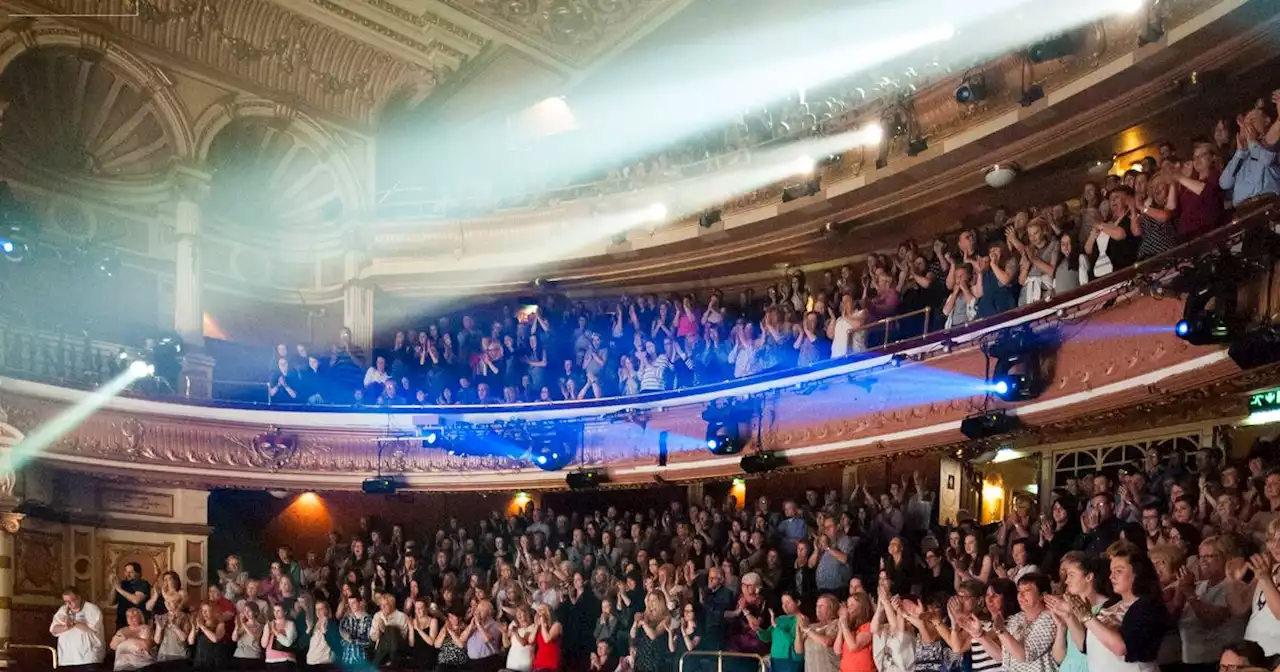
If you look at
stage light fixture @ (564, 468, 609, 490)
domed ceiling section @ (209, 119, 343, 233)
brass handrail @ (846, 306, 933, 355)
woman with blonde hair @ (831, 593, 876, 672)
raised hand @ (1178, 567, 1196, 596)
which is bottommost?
woman with blonde hair @ (831, 593, 876, 672)

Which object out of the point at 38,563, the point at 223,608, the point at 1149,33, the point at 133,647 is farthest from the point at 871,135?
the point at 38,563

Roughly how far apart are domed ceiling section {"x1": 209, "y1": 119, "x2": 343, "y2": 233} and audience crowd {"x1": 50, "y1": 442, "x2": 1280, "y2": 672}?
447 cm

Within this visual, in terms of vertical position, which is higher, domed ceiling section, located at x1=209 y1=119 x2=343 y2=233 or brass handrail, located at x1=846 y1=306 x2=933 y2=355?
domed ceiling section, located at x1=209 y1=119 x2=343 y2=233

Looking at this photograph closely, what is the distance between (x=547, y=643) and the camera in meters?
8.70

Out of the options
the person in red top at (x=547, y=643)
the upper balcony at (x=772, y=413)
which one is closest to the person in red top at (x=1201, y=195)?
the upper balcony at (x=772, y=413)

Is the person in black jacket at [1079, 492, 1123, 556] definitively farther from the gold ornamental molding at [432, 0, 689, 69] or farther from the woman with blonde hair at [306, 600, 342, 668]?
the gold ornamental molding at [432, 0, 689, 69]

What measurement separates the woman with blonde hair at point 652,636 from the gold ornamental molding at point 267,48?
8.56 meters

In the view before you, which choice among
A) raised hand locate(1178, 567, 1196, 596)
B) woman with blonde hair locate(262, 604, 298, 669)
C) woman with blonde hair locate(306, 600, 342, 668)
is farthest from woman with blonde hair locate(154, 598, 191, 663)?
raised hand locate(1178, 567, 1196, 596)

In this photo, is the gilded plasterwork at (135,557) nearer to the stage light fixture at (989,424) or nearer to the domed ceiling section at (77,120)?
the domed ceiling section at (77,120)

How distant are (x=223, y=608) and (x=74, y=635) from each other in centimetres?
126

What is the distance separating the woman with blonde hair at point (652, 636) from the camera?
8.30 m

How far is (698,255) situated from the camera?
1260 cm

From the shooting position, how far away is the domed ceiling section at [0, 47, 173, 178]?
12500mm

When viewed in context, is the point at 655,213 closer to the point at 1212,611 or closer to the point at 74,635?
the point at 74,635
